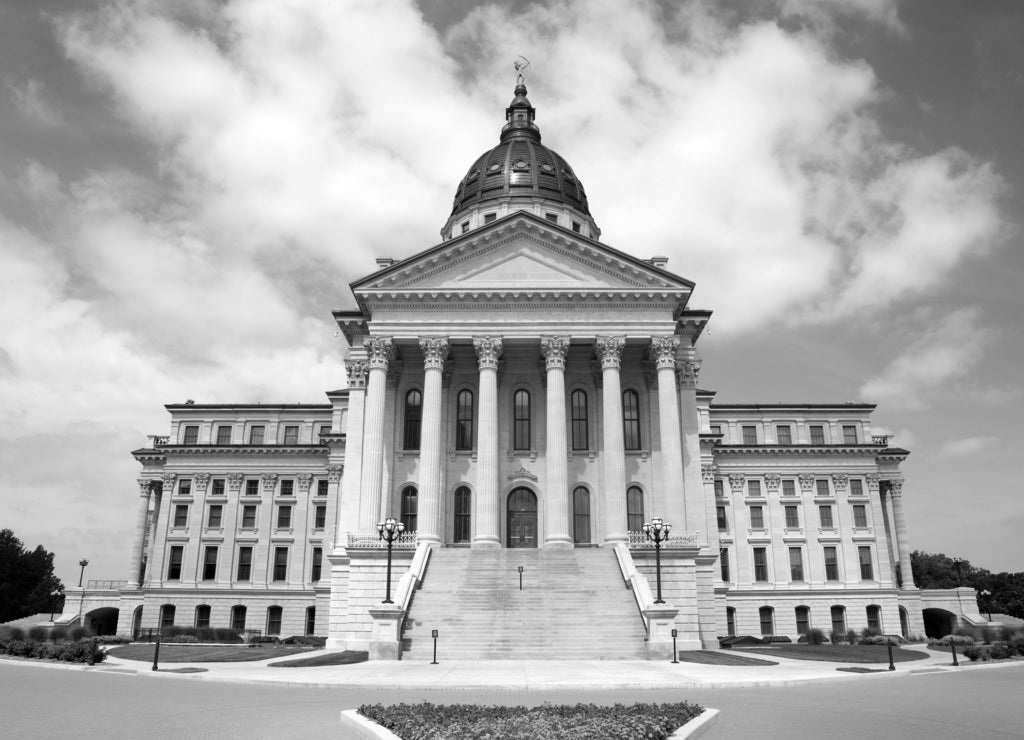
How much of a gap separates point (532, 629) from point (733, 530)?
42385mm

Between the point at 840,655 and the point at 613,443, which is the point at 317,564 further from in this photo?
the point at 840,655

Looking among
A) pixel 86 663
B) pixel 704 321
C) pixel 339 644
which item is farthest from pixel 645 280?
pixel 86 663

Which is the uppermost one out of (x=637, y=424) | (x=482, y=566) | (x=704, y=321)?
(x=704, y=321)

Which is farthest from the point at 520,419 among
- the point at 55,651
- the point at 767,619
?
the point at 767,619

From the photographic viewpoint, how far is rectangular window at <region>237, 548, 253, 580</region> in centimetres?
6781

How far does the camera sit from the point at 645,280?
1753 inches

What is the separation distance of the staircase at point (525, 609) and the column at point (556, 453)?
178cm

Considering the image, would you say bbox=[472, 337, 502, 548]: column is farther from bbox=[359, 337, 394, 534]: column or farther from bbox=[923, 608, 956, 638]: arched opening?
bbox=[923, 608, 956, 638]: arched opening

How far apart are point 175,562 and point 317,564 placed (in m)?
11.5

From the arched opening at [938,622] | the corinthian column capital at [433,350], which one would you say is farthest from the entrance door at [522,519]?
the arched opening at [938,622]

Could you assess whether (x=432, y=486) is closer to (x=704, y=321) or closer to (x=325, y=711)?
(x=704, y=321)

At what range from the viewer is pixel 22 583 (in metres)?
89.2

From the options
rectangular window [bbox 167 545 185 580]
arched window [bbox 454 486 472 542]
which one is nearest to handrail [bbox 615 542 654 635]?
Result: arched window [bbox 454 486 472 542]

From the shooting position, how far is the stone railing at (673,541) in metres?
39.3
